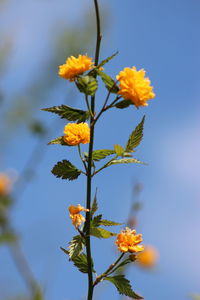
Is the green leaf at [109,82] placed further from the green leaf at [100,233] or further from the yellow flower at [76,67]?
the green leaf at [100,233]

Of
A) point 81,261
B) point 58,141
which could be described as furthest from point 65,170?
point 81,261

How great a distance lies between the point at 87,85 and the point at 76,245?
0.25 m

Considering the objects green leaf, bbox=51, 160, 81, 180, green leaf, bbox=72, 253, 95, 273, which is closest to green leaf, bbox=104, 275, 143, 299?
green leaf, bbox=72, 253, 95, 273

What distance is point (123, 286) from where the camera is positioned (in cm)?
73

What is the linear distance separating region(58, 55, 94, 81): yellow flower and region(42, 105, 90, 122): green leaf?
5cm

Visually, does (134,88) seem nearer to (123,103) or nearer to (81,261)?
(123,103)

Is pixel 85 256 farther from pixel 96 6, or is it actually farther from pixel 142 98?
pixel 96 6

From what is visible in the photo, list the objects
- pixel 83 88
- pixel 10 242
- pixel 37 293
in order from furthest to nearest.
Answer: pixel 10 242 < pixel 37 293 < pixel 83 88

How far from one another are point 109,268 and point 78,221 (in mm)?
98

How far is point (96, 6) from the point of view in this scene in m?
0.69

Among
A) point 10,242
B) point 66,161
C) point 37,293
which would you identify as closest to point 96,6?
point 66,161

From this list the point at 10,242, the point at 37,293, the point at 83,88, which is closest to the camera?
the point at 83,88

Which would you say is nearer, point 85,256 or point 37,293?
point 85,256

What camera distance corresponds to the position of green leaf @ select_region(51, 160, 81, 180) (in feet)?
2.41
